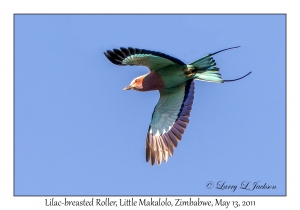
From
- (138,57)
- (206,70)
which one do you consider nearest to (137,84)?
(138,57)

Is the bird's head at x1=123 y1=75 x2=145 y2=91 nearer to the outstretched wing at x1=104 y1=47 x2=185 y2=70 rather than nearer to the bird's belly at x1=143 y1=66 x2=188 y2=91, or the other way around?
the bird's belly at x1=143 y1=66 x2=188 y2=91

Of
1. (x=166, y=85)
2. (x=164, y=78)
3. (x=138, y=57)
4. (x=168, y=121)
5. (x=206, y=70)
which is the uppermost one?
(x=138, y=57)

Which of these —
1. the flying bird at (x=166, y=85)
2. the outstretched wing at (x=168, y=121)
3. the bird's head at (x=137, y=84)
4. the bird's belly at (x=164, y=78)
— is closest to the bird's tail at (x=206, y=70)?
the flying bird at (x=166, y=85)

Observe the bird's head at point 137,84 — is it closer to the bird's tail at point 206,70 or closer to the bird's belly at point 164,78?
the bird's belly at point 164,78

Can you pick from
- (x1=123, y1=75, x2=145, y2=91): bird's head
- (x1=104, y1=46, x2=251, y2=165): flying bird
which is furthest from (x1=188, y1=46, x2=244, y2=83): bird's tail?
(x1=123, y1=75, x2=145, y2=91): bird's head

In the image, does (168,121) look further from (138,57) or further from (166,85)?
(138,57)

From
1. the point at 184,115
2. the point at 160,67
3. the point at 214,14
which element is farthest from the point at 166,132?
the point at 214,14
